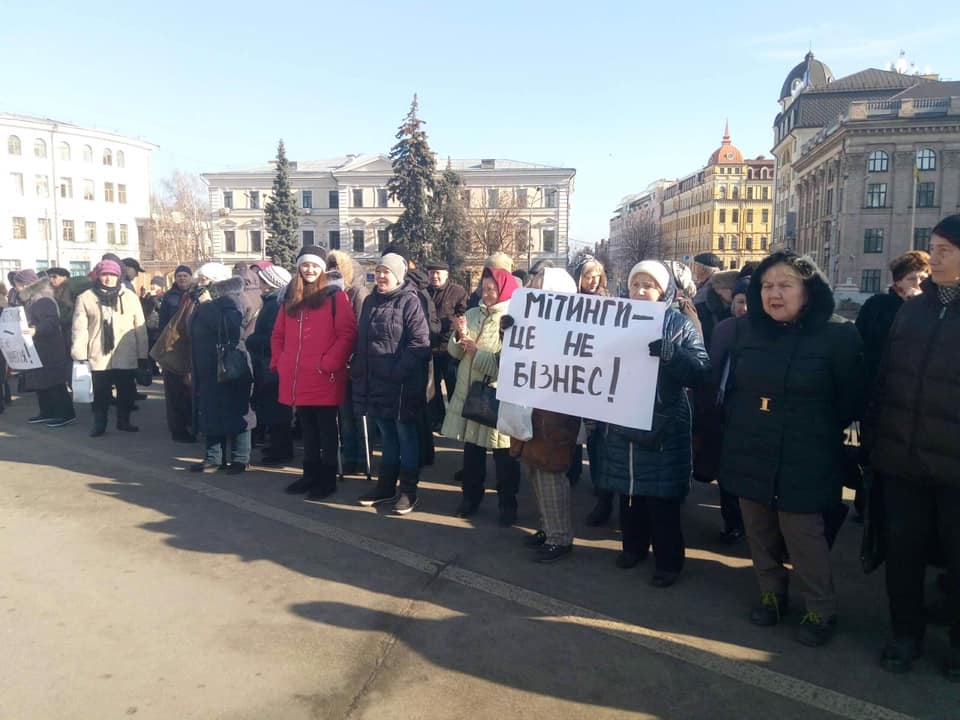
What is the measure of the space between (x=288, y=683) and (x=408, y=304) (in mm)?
3284

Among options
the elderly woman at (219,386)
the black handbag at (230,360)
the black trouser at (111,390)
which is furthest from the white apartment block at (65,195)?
the black handbag at (230,360)

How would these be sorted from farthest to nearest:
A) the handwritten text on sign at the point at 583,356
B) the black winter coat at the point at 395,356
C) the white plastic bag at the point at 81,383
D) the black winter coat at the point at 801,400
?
the white plastic bag at the point at 81,383 → the black winter coat at the point at 395,356 → the handwritten text on sign at the point at 583,356 → the black winter coat at the point at 801,400

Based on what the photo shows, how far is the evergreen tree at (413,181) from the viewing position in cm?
5384

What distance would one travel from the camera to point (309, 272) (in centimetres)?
631

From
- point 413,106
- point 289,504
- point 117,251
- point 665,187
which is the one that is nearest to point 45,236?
point 117,251

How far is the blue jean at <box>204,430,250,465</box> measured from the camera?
24.0 ft

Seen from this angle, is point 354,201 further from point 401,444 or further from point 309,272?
point 401,444

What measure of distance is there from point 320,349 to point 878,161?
69107 mm

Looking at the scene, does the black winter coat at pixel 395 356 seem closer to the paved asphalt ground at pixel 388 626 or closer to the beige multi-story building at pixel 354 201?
the paved asphalt ground at pixel 388 626

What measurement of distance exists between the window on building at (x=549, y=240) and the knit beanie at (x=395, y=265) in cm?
7843

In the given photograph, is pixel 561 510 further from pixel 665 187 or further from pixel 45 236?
pixel 665 187

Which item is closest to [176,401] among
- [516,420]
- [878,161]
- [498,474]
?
[498,474]

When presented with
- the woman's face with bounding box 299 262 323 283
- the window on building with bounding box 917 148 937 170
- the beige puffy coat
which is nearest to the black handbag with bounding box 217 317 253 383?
the woman's face with bounding box 299 262 323 283

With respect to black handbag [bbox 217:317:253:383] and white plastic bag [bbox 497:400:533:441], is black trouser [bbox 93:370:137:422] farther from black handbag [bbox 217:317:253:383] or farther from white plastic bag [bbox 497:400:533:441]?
white plastic bag [bbox 497:400:533:441]
